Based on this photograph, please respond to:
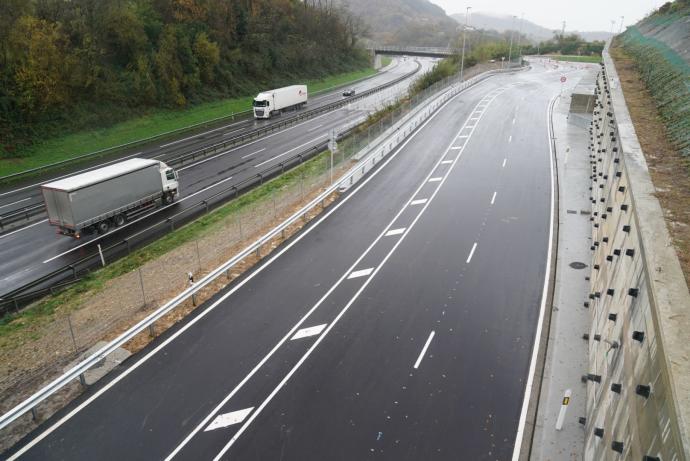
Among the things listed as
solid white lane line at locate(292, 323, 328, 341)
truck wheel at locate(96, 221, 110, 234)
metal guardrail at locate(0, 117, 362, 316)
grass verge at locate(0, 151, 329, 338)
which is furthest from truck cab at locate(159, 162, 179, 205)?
solid white lane line at locate(292, 323, 328, 341)

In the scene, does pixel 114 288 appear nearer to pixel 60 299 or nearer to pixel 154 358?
pixel 60 299

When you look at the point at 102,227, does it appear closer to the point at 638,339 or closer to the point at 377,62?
the point at 638,339

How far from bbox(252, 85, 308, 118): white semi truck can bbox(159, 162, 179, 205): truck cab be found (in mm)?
25944

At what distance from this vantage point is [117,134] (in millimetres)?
42938

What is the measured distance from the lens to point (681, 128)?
659 inches

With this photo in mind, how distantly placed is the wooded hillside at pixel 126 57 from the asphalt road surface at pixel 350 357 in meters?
31.4

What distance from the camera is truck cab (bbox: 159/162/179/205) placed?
87.9 feet

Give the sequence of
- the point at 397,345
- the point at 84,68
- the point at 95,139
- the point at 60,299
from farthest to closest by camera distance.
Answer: the point at 84,68 → the point at 95,139 → the point at 60,299 → the point at 397,345

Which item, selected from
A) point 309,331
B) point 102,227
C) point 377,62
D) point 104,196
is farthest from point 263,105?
point 377,62

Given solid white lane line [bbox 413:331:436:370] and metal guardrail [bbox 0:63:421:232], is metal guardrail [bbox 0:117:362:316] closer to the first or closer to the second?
metal guardrail [bbox 0:63:421:232]

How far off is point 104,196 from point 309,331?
14497mm

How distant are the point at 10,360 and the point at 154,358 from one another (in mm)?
4518

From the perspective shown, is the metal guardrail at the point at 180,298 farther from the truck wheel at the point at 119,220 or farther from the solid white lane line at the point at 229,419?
the truck wheel at the point at 119,220

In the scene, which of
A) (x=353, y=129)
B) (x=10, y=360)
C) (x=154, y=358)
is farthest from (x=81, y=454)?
(x=353, y=129)
